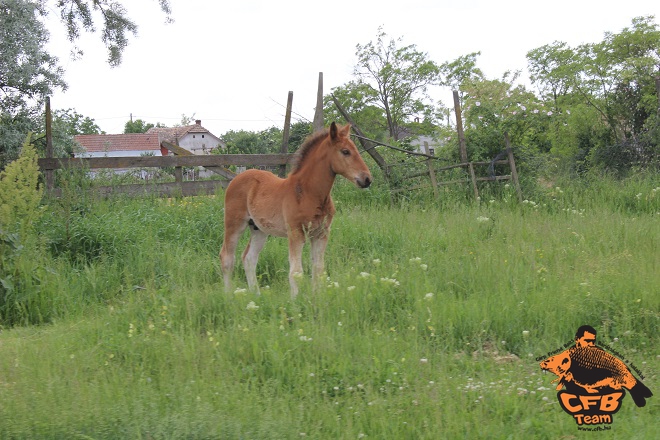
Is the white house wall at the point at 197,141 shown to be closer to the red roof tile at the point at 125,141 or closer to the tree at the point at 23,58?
the red roof tile at the point at 125,141

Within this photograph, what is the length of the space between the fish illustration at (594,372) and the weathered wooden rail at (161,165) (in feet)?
30.2

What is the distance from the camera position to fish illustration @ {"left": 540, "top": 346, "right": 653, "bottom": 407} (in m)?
3.95

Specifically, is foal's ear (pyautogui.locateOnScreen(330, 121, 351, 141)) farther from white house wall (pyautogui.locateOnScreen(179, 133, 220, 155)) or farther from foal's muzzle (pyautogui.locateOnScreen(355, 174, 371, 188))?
white house wall (pyautogui.locateOnScreen(179, 133, 220, 155))

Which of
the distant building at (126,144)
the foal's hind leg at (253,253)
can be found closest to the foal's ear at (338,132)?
the foal's hind leg at (253,253)

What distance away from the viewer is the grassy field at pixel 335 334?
3.69 m

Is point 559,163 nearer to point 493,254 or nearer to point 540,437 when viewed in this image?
point 493,254

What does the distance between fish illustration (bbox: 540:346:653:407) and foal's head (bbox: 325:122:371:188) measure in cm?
320

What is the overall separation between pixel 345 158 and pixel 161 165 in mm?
7083

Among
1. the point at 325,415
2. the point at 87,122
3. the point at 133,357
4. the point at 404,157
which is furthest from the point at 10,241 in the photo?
the point at 87,122

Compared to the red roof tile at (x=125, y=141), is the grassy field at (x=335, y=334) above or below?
below

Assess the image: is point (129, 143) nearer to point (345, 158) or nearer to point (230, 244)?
point (230, 244)

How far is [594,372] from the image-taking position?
4129 mm

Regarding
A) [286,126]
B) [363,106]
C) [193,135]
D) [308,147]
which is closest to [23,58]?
[286,126]

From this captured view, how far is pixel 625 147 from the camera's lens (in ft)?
47.7
